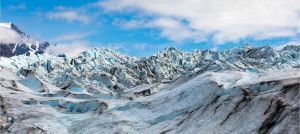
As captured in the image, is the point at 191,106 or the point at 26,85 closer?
the point at 191,106

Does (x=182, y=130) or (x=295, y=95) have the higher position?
(x=295, y=95)

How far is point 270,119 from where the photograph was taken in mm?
26328

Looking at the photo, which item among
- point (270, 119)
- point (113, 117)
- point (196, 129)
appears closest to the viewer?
point (270, 119)

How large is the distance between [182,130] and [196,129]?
1.21m

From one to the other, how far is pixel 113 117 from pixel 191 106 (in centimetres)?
731

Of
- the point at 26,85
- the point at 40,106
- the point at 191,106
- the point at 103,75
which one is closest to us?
the point at 191,106

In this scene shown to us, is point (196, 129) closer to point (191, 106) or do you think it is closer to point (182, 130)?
point (182, 130)

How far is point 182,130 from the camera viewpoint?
31.4 metres

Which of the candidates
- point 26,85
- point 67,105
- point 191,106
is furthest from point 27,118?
point 26,85

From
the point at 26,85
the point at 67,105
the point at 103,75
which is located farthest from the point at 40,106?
the point at 103,75

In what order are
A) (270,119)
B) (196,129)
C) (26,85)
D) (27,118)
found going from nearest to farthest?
1. (270,119)
2. (196,129)
3. (27,118)
4. (26,85)

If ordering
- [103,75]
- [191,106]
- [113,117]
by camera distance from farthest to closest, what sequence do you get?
[103,75] → [113,117] → [191,106]

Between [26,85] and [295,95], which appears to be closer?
[295,95]

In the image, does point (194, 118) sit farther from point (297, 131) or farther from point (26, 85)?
point (26, 85)
